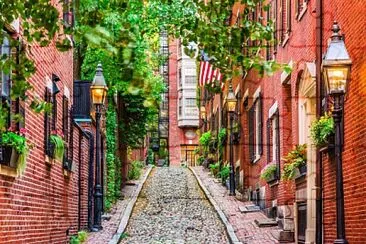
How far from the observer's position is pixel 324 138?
470 inches

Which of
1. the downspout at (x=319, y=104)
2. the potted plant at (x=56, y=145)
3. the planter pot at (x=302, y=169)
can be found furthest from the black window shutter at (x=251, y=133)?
the potted plant at (x=56, y=145)

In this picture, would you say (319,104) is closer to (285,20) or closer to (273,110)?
(285,20)

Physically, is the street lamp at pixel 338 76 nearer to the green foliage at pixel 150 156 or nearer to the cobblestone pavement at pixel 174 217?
the cobblestone pavement at pixel 174 217

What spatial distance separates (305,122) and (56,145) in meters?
4.82

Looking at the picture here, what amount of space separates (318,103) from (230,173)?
38.2 feet

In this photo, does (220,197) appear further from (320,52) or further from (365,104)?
(365,104)

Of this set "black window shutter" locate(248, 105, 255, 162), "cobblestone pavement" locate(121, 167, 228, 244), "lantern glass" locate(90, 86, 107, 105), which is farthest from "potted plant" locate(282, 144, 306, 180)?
"black window shutter" locate(248, 105, 255, 162)

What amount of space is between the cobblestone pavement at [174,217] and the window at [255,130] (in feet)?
5.82

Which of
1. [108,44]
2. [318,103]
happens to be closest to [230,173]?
[318,103]

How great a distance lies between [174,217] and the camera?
2138 cm

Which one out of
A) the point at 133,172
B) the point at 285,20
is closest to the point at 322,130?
the point at 285,20

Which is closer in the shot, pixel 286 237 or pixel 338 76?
pixel 338 76

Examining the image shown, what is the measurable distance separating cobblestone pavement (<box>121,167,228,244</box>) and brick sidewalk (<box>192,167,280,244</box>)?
0.30 m

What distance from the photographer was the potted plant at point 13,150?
9509mm
